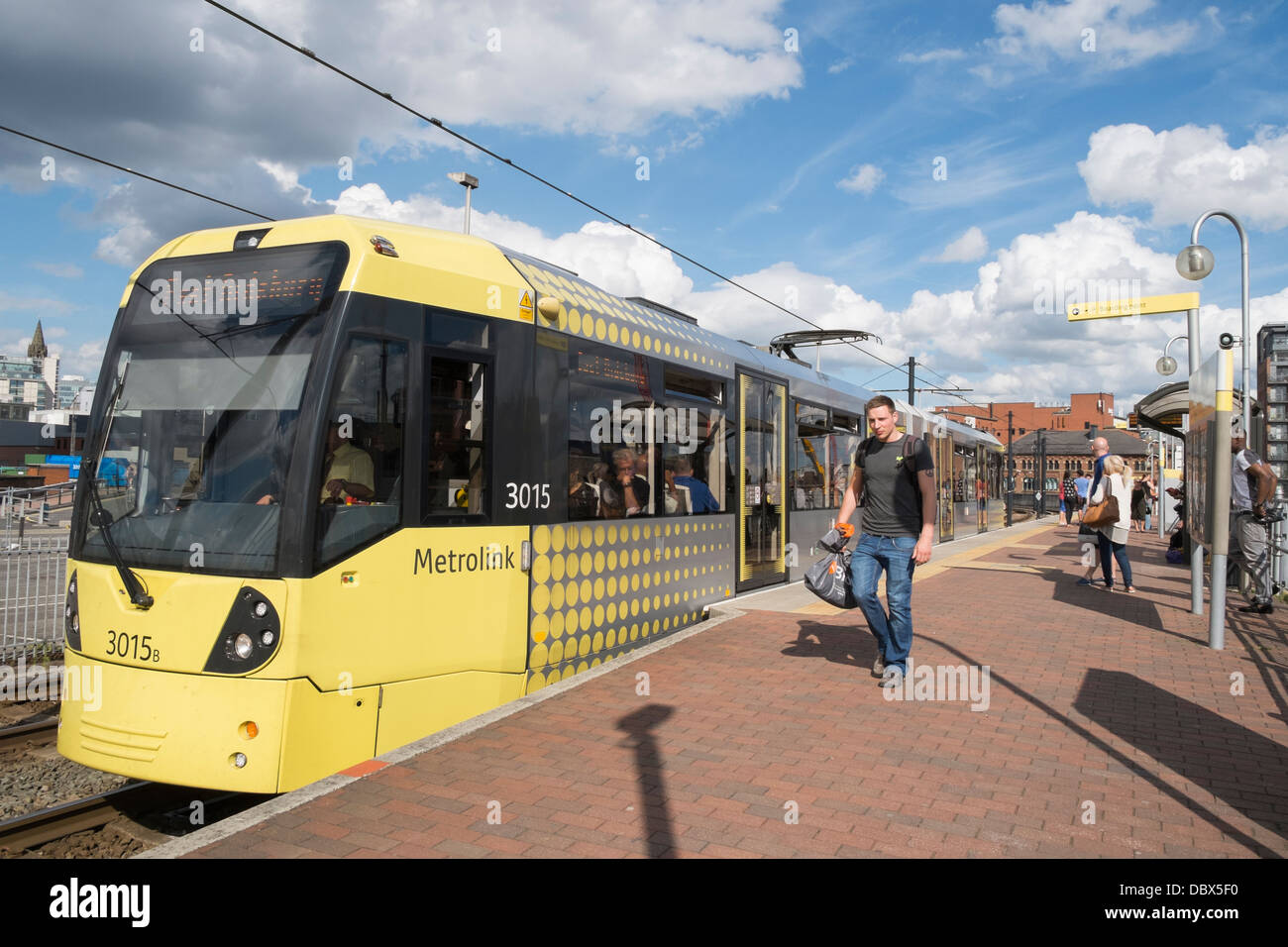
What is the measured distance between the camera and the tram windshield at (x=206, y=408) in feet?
15.3

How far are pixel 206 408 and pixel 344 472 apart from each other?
2.95 ft

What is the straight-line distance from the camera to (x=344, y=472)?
4754 mm

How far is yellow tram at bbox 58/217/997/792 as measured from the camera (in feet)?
14.7

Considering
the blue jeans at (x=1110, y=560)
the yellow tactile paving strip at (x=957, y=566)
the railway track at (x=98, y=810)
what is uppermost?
the blue jeans at (x=1110, y=560)

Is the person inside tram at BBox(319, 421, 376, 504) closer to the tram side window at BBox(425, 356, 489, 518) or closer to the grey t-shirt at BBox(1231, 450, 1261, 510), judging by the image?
the tram side window at BBox(425, 356, 489, 518)

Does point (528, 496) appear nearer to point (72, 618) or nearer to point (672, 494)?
point (672, 494)

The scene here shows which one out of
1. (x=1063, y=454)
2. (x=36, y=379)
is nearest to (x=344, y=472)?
(x=1063, y=454)

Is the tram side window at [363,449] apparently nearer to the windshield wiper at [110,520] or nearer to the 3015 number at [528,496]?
the 3015 number at [528,496]

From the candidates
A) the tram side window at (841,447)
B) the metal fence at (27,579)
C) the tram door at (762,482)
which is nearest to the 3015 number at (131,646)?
the metal fence at (27,579)

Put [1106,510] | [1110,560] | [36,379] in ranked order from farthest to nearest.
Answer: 1. [36,379]
2. [1110,560]
3. [1106,510]

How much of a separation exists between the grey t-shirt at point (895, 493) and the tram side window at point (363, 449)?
3237 mm

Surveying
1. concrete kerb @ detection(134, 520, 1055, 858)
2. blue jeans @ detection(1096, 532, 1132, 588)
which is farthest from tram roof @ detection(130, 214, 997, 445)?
blue jeans @ detection(1096, 532, 1132, 588)

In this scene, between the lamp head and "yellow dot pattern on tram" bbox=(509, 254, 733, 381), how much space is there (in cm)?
472
